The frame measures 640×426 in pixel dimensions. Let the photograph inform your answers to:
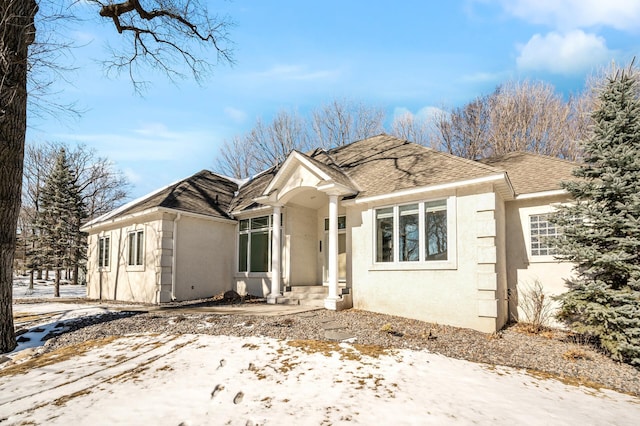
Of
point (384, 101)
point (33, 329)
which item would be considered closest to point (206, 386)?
point (33, 329)

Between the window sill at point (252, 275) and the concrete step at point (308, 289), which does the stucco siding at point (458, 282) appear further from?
the window sill at point (252, 275)

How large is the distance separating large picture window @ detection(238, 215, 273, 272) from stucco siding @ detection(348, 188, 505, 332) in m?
4.67

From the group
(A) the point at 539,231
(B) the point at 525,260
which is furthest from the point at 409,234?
(A) the point at 539,231

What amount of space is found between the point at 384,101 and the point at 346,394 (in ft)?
80.7

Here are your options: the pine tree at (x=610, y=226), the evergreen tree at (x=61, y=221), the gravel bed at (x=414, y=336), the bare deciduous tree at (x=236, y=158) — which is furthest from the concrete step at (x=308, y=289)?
the bare deciduous tree at (x=236, y=158)

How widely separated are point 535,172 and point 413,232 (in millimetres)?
3956

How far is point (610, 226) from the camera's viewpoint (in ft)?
21.9

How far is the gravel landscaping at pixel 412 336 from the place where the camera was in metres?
5.63

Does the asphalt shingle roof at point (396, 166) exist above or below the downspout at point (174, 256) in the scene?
above

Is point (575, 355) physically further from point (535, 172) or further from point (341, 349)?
point (535, 172)

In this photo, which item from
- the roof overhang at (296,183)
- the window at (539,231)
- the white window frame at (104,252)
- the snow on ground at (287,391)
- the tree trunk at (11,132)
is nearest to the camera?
the snow on ground at (287,391)

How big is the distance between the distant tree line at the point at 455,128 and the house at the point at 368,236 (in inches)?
466

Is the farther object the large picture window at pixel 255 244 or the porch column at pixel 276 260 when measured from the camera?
the large picture window at pixel 255 244

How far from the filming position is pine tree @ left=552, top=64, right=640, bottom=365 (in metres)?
6.24
